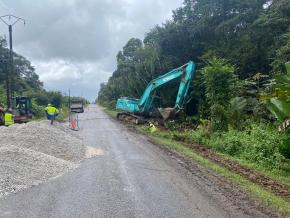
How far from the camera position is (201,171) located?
1263 centimetres

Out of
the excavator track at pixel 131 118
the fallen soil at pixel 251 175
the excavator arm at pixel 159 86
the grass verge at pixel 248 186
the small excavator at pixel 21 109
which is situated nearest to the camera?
the grass verge at pixel 248 186

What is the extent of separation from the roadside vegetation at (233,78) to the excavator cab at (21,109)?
11.1 m

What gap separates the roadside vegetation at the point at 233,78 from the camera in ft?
47.4

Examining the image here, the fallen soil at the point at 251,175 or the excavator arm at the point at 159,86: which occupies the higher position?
the excavator arm at the point at 159,86

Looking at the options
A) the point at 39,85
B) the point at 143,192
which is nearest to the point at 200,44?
the point at 143,192

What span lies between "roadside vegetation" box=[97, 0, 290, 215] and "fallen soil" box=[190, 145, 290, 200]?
43cm

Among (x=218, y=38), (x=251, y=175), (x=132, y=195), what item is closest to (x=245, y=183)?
(x=251, y=175)

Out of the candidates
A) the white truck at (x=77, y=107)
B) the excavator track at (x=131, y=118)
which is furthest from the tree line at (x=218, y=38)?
the white truck at (x=77, y=107)

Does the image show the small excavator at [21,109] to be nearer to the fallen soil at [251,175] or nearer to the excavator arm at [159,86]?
the excavator arm at [159,86]

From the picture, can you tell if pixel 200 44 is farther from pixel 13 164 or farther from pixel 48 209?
pixel 48 209

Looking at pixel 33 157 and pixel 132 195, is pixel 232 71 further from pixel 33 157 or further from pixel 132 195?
pixel 132 195

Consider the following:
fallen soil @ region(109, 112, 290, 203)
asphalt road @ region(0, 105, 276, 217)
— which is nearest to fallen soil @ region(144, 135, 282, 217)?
asphalt road @ region(0, 105, 276, 217)

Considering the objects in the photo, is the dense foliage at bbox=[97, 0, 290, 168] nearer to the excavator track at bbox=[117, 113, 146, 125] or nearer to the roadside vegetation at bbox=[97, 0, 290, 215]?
the roadside vegetation at bbox=[97, 0, 290, 215]

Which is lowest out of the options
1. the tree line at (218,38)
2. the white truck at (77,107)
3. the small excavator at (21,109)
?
the white truck at (77,107)
